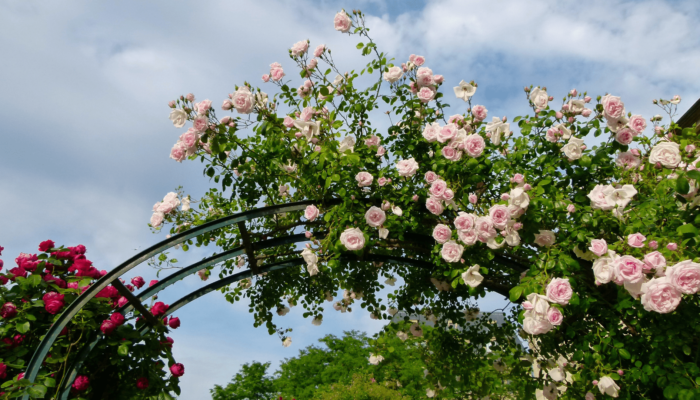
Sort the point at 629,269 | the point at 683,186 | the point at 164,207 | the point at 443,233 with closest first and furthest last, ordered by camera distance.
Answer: the point at 683,186, the point at 629,269, the point at 443,233, the point at 164,207

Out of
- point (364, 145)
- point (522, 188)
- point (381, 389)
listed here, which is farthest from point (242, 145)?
point (381, 389)

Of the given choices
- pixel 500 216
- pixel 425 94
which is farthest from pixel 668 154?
pixel 425 94

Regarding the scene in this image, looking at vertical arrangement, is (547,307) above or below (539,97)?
below

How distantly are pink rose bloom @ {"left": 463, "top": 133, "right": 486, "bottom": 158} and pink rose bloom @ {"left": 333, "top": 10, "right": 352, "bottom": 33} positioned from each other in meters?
1.57

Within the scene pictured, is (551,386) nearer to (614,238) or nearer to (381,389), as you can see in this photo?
(614,238)

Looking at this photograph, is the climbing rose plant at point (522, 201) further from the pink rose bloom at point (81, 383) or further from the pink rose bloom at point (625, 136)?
the pink rose bloom at point (81, 383)

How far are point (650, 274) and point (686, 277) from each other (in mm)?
366

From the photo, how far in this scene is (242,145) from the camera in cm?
444

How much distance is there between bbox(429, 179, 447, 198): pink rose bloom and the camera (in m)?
3.79

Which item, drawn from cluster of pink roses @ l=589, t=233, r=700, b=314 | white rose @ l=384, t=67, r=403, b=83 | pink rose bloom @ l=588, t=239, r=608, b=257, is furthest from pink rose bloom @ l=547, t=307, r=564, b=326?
white rose @ l=384, t=67, r=403, b=83

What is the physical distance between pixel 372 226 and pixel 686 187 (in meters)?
2.15

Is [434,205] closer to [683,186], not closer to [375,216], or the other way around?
[375,216]

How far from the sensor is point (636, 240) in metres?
3.21

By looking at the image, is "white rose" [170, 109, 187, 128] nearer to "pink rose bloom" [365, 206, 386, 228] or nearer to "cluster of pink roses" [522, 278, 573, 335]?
"pink rose bloom" [365, 206, 386, 228]
